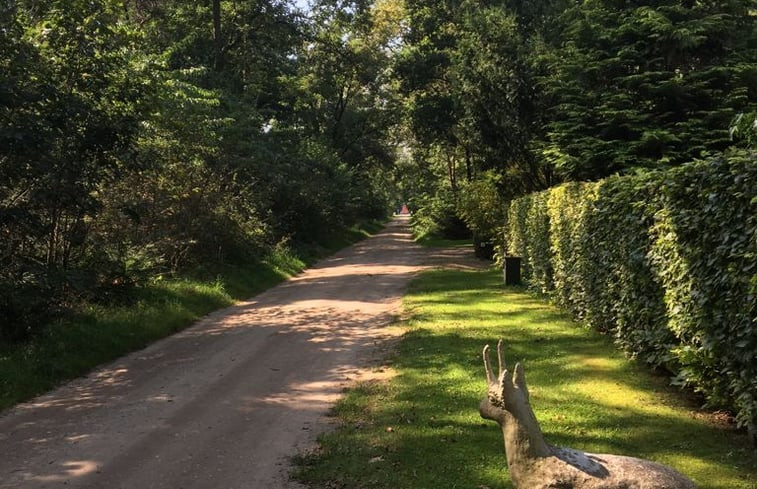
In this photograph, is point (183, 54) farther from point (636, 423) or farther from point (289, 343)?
point (636, 423)

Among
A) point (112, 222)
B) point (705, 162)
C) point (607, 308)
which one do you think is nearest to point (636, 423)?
point (705, 162)

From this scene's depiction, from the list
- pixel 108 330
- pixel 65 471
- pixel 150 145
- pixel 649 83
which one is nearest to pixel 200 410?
pixel 65 471

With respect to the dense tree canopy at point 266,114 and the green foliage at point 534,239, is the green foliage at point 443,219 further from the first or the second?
the green foliage at point 534,239

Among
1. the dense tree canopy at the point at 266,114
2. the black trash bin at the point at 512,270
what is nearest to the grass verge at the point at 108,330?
the dense tree canopy at the point at 266,114

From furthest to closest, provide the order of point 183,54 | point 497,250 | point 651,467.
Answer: point 183,54 → point 497,250 → point 651,467

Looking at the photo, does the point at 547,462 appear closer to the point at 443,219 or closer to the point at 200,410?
the point at 200,410

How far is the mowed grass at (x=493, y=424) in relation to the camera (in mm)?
4953

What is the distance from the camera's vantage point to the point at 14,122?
825 centimetres

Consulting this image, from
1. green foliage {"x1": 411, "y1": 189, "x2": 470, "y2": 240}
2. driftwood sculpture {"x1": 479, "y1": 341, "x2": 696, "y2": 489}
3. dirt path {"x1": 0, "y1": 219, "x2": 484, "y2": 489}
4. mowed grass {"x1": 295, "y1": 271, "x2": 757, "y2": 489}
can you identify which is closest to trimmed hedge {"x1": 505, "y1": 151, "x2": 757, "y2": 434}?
mowed grass {"x1": 295, "y1": 271, "x2": 757, "y2": 489}

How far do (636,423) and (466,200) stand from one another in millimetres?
17234

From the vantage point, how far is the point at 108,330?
1045 centimetres

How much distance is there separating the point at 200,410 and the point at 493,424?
348 centimetres

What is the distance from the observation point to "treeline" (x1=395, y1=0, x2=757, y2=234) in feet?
48.0

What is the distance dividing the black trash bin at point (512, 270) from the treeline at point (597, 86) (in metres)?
2.86
